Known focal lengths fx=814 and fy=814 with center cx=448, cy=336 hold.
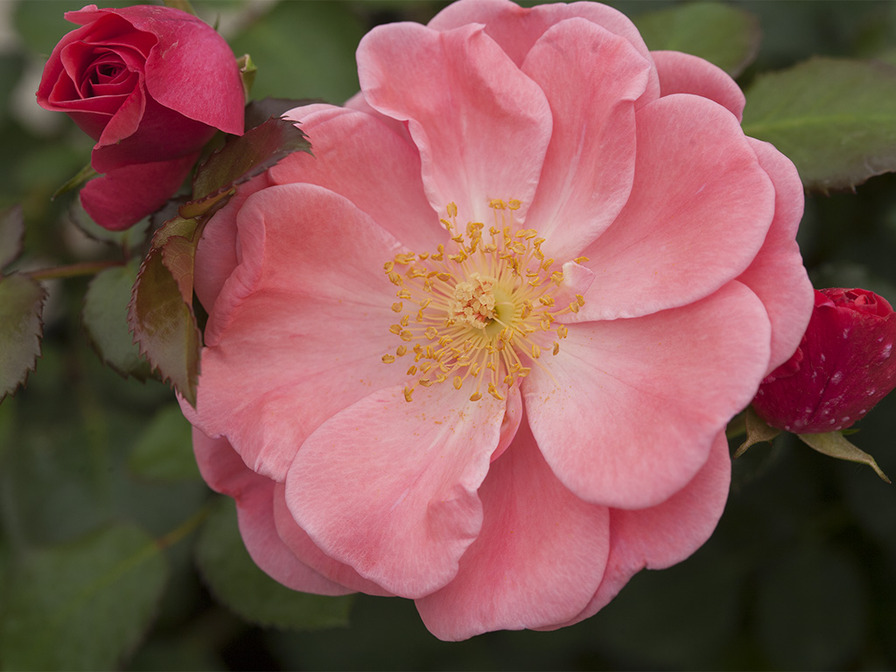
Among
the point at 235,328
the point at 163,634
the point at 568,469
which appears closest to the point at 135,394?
the point at 163,634

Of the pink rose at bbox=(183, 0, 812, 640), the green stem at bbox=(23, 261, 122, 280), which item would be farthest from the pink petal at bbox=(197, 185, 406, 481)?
the green stem at bbox=(23, 261, 122, 280)

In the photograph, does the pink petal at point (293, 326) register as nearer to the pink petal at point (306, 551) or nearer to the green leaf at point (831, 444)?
the pink petal at point (306, 551)

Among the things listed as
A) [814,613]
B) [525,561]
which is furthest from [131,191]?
[814,613]

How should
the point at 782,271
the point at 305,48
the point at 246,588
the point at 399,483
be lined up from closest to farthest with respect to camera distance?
the point at 782,271
the point at 399,483
the point at 246,588
the point at 305,48

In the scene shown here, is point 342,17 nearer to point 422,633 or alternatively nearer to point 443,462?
point 443,462

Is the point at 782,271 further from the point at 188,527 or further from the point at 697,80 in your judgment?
the point at 188,527

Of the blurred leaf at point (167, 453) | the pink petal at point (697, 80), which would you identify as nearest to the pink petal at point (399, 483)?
the pink petal at point (697, 80)
